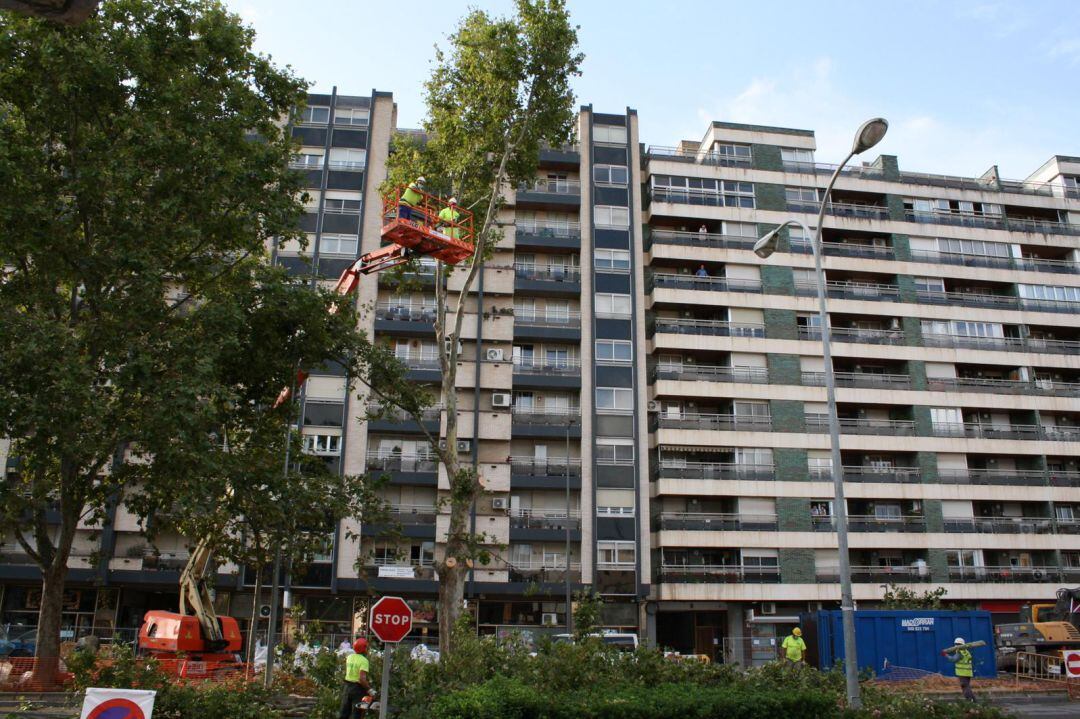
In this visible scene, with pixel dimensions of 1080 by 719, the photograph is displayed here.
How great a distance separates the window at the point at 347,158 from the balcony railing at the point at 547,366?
1371 centimetres

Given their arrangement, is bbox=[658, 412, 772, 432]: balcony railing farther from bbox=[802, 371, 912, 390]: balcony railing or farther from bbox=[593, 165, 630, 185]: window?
bbox=[593, 165, 630, 185]: window

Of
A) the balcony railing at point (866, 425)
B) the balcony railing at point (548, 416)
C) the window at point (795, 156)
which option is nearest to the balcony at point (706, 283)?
the balcony railing at point (866, 425)

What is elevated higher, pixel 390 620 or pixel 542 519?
pixel 542 519

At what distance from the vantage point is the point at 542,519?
41156 millimetres

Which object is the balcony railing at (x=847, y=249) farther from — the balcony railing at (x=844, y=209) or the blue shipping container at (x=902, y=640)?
the blue shipping container at (x=902, y=640)

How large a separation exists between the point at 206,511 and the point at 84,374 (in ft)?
12.9

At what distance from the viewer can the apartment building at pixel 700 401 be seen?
40.5 metres

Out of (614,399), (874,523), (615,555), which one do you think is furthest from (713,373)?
(874,523)

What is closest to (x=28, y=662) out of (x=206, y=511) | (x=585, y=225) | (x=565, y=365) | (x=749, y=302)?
(x=206, y=511)

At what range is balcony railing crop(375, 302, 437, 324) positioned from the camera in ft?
140

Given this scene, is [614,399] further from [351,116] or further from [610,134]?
[351,116]

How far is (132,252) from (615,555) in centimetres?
2784

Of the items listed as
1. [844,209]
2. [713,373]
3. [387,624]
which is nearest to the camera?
[387,624]

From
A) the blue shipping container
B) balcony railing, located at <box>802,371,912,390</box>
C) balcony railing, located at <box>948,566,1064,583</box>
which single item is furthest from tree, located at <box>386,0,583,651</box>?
balcony railing, located at <box>948,566,1064,583</box>
